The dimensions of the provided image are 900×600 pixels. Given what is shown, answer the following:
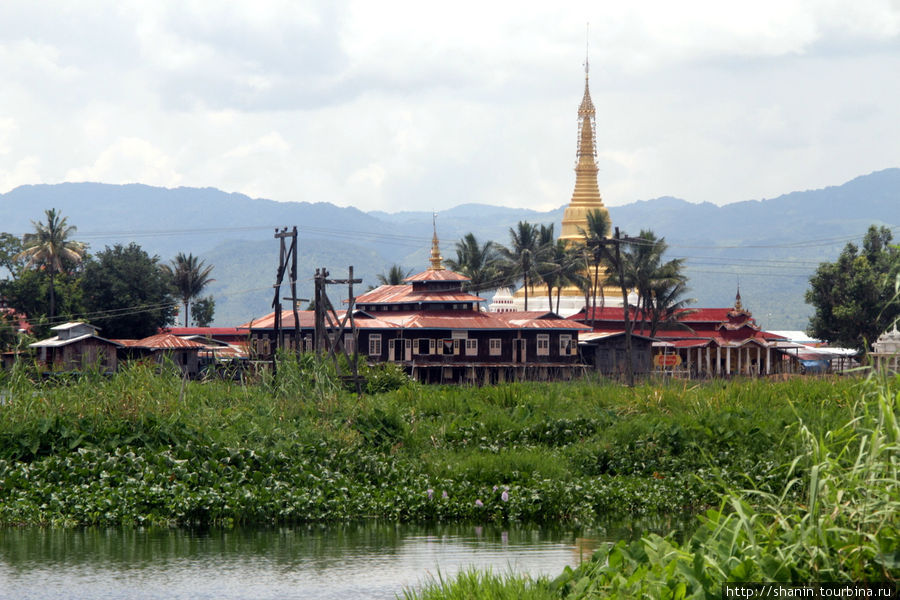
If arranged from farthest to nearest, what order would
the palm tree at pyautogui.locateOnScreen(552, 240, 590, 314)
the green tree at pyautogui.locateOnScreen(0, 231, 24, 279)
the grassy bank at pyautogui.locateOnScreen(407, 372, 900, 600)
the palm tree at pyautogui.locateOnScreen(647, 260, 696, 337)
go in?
the palm tree at pyautogui.locateOnScreen(552, 240, 590, 314), the green tree at pyautogui.locateOnScreen(0, 231, 24, 279), the palm tree at pyautogui.locateOnScreen(647, 260, 696, 337), the grassy bank at pyautogui.locateOnScreen(407, 372, 900, 600)

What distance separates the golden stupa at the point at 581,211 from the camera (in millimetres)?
93812

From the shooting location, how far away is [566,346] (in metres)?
66.3

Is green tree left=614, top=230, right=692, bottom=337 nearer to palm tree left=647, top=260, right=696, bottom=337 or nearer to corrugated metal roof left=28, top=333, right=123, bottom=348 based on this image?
palm tree left=647, top=260, right=696, bottom=337

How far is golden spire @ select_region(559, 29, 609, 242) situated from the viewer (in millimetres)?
104188

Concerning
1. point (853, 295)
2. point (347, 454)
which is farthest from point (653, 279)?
point (347, 454)

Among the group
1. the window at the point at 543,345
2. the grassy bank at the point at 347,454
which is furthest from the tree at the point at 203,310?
the grassy bank at the point at 347,454

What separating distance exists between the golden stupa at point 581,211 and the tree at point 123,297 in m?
29.9

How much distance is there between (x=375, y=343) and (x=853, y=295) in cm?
3383

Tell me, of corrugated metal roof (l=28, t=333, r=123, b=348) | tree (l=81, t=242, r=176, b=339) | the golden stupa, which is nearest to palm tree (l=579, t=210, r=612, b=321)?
the golden stupa

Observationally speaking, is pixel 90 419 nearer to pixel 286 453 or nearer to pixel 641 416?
pixel 286 453

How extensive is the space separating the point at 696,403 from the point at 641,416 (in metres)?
1.44

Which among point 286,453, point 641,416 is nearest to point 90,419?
point 286,453

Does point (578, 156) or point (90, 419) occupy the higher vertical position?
point (578, 156)

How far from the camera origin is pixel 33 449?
779 inches
